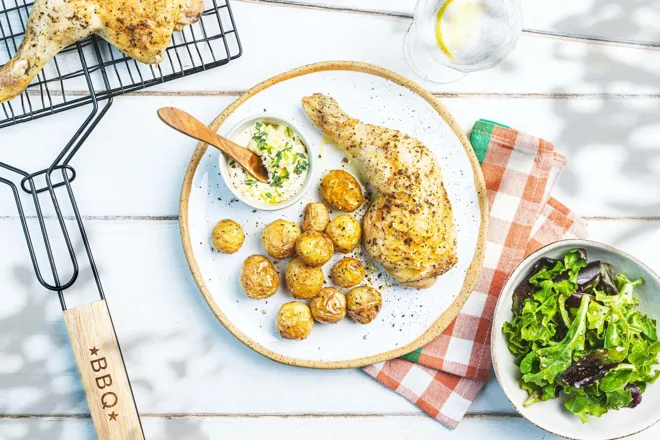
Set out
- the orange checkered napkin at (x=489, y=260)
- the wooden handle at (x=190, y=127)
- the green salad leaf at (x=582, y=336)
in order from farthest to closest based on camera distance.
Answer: the orange checkered napkin at (x=489, y=260)
the green salad leaf at (x=582, y=336)
the wooden handle at (x=190, y=127)

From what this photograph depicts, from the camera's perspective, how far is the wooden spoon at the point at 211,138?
1.76m

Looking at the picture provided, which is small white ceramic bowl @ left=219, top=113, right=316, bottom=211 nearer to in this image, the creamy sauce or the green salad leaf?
the creamy sauce

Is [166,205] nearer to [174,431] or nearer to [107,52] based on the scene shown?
[107,52]

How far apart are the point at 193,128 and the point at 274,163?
0.29 meters

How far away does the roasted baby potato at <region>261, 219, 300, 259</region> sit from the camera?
1937mm

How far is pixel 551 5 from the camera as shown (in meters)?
2.19

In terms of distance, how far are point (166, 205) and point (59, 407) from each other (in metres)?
0.88

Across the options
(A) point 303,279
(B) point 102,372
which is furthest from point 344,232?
(B) point 102,372

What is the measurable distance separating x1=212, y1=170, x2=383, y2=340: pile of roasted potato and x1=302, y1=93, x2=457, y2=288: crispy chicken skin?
0.09 m

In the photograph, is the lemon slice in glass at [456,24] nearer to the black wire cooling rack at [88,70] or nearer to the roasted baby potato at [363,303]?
the black wire cooling rack at [88,70]

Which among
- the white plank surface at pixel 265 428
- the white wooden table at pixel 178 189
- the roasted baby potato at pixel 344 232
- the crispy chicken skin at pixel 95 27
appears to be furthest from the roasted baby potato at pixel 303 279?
the crispy chicken skin at pixel 95 27

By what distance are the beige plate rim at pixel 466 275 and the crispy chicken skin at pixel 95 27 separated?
0.32m

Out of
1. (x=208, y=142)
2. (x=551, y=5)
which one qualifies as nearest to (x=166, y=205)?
(x=208, y=142)

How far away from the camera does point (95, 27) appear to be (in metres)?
1.85
